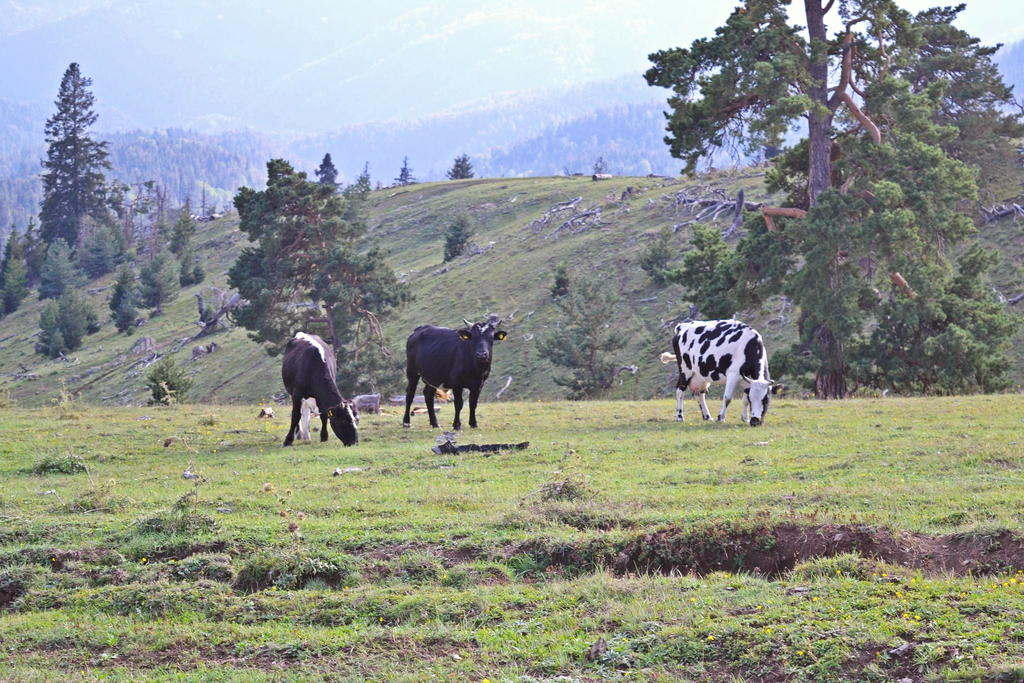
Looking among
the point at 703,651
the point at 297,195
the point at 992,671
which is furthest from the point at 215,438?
the point at 297,195

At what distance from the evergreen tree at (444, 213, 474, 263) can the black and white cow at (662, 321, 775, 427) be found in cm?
5588

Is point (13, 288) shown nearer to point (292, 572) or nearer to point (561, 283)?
point (561, 283)

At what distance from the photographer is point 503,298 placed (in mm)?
62875

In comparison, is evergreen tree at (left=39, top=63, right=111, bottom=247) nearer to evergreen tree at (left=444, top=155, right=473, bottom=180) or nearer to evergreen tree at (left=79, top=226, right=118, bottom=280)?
evergreen tree at (left=79, top=226, right=118, bottom=280)

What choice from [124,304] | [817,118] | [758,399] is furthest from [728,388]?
[124,304]

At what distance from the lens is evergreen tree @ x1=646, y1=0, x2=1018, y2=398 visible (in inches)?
1110

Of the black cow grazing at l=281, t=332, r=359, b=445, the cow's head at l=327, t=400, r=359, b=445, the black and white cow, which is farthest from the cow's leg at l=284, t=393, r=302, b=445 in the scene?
the black and white cow

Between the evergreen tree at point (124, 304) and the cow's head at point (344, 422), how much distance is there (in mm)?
70879

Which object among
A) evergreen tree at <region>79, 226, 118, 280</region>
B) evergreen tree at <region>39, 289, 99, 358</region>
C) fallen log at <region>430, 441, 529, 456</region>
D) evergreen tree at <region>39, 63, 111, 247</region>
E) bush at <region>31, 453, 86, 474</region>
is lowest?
bush at <region>31, 453, 86, 474</region>

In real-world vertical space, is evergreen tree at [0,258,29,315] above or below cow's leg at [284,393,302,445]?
above

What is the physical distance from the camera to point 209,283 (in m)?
97.6

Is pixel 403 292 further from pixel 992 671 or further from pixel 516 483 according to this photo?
pixel 992 671

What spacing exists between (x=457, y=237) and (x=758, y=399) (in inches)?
2366

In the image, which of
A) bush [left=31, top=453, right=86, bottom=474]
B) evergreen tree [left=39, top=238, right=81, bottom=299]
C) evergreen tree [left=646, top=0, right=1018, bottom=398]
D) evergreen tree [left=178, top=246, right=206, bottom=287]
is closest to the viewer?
bush [left=31, top=453, right=86, bottom=474]
